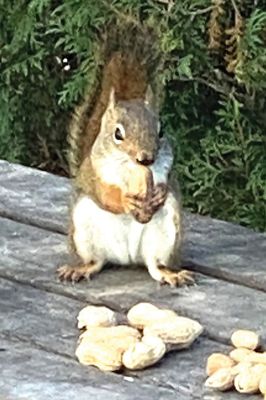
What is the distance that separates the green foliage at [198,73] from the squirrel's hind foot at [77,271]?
115cm

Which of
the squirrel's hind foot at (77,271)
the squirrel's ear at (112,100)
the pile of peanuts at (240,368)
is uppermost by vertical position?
the squirrel's ear at (112,100)

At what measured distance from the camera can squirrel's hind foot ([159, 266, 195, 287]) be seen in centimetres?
200

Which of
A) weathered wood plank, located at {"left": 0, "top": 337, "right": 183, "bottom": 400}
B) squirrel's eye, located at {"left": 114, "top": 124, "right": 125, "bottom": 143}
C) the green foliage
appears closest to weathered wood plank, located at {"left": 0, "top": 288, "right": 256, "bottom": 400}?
weathered wood plank, located at {"left": 0, "top": 337, "right": 183, "bottom": 400}

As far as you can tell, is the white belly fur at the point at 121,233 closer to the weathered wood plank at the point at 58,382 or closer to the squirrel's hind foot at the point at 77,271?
the squirrel's hind foot at the point at 77,271

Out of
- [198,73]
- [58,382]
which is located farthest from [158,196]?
[198,73]

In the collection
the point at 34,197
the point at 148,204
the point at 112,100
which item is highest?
the point at 112,100

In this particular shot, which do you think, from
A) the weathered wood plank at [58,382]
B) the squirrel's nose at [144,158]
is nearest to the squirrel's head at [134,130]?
the squirrel's nose at [144,158]

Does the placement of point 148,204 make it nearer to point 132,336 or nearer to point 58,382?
point 132,336

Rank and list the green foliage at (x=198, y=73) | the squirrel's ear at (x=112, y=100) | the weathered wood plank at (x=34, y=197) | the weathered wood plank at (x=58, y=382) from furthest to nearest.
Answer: the green foliage at (x=198, y=73) < the weathered wood plank at (x=34, y=197) < the squirrel's ear at (x=112, y=100) < the weathered wood plank at (x=58, y=382)

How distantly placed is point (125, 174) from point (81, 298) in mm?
173

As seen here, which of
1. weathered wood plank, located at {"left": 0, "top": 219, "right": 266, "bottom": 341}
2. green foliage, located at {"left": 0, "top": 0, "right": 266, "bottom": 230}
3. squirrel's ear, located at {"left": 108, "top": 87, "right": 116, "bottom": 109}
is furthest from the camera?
green foliage, located at {"left": 0, "top": 0, "right": 266, "bottom": 230}

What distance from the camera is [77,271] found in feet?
6.67

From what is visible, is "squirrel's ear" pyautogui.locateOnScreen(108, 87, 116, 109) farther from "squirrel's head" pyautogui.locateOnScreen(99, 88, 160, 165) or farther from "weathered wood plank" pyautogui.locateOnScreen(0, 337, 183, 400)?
"weathered wood plank" pyautogui.locateOnScreen(0, 337, 183, 400)

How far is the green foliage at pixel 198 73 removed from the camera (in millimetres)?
3236
